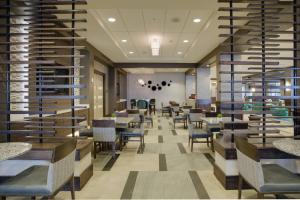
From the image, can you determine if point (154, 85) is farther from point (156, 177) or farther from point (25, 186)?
point (25, 186)

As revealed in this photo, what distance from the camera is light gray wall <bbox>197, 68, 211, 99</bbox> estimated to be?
13211mm

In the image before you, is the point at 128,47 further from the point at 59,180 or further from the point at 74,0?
the point at 59,180

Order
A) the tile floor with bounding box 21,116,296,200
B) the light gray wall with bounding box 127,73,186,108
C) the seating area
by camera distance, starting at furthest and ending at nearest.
Answer: the light gray wall with bounding box 127,73,186,108 → the tile floor with bounding box 21,116,296,200 → the seating area

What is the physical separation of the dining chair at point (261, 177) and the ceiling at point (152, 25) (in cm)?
286

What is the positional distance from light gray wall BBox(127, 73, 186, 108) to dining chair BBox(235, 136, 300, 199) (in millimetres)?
15840

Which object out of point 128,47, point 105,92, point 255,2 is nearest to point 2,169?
point 255,2

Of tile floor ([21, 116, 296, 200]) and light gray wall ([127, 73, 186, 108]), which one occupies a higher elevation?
light gray wall ([127, 73, 186, 108])

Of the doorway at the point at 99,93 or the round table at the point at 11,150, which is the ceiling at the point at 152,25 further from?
the round table at the point at 11,150

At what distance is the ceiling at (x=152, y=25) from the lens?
14.2 feet

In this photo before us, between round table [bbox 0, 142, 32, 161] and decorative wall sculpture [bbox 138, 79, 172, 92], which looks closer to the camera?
round table [bbox 0, 142, 32, 161]

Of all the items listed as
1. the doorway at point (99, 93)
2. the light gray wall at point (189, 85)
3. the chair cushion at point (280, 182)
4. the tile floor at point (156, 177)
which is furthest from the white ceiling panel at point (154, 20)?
the light gray wall at point (189, 85)

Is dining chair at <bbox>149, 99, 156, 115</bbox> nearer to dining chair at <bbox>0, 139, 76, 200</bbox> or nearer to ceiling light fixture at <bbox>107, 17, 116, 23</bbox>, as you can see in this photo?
ceiling light fixture at <bbox>107, 17, 116, 23</bbox>

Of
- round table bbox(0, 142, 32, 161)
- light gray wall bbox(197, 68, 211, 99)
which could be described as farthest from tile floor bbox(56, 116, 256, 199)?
light gray wall bbox(197, 68, 211, 99)

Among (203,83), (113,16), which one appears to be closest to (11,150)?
(113,16)
